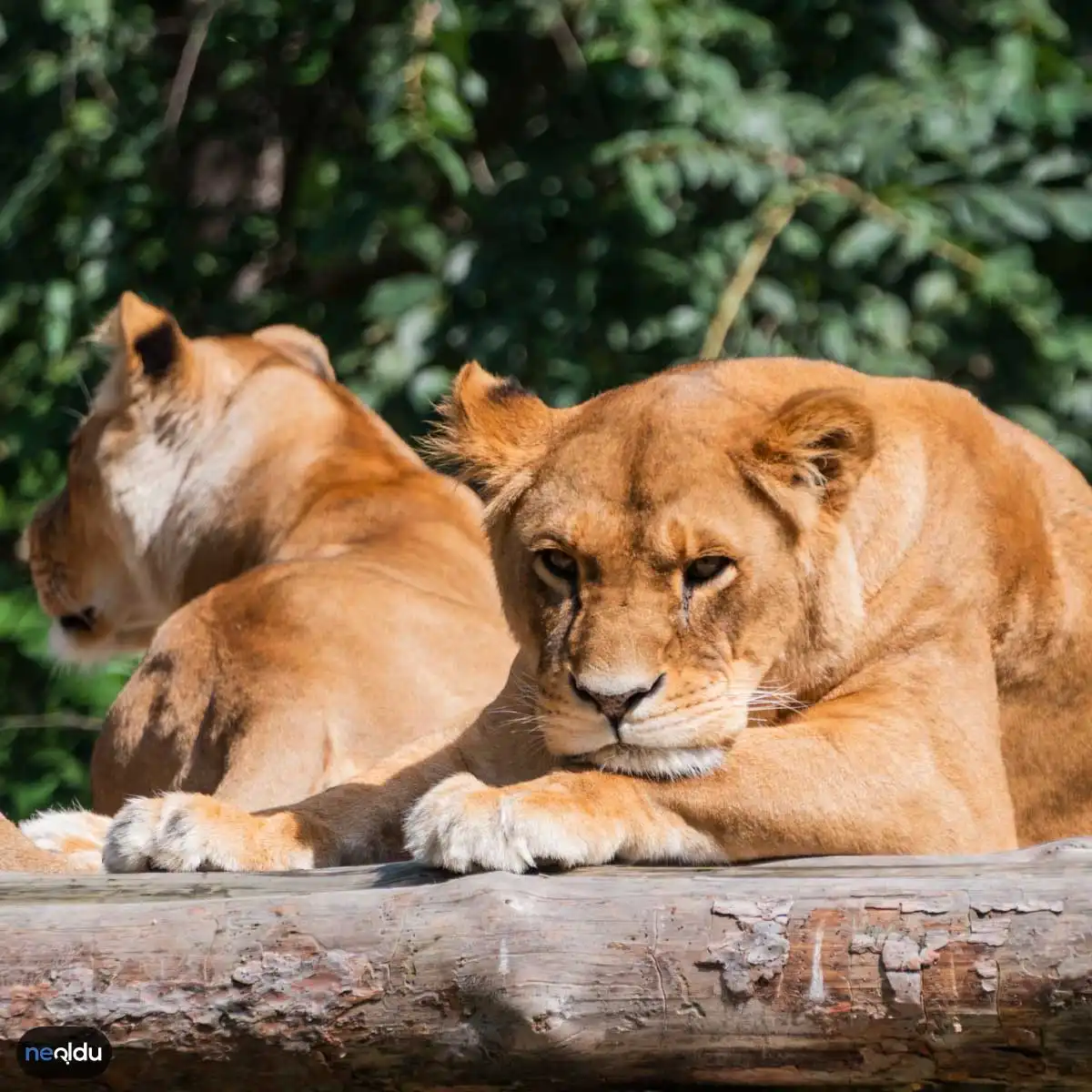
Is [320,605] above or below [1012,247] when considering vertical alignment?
above

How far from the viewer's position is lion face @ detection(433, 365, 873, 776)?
2.36m

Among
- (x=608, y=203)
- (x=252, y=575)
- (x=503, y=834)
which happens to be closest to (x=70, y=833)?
(x=252, y=575)

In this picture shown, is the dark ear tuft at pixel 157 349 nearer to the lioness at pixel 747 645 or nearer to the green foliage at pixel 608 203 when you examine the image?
the green foliage at pixel 608 203

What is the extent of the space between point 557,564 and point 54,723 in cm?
355

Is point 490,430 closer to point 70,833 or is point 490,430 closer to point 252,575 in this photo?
point 70,833

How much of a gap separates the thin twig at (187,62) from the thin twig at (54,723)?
6.50 feet

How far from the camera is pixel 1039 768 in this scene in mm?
2713

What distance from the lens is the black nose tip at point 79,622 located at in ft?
16.3

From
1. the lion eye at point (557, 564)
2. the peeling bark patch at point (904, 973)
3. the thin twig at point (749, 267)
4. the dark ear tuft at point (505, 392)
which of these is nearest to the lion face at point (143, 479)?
the thin twig at point (749, 267)

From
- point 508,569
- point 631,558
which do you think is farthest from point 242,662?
point 631,558

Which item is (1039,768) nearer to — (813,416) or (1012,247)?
(813,416)

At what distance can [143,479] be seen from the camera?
4812 millimetres

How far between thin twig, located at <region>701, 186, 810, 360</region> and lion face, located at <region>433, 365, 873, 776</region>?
2.74m

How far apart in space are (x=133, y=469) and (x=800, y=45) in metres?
2.56
